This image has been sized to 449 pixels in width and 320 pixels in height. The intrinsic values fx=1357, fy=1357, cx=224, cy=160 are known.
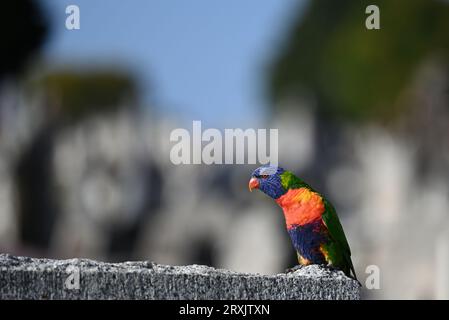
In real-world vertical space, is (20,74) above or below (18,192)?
above

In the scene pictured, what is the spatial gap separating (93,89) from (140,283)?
308 feet

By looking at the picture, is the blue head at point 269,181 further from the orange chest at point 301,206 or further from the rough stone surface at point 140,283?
the rough stone surface at point 140,283

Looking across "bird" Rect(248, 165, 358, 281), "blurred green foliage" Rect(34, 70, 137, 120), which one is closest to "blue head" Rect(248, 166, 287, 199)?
"bird" Rect(248, 165, 358, 281)

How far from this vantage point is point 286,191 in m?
7.95

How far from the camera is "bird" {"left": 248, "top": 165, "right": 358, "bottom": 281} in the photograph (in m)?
7.88

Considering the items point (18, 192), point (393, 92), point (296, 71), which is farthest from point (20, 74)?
point (296, 71)

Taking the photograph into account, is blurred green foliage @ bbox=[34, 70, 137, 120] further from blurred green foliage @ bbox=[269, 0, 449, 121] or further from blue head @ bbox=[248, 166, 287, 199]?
blue head @ bbox=[248, 166, 287, 199]

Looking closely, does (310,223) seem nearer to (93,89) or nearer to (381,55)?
(381,55)

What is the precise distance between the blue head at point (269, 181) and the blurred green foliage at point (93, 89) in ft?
276

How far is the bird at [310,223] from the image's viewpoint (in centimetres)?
788

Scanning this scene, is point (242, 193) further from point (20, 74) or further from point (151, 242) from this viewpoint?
point (20, 74)

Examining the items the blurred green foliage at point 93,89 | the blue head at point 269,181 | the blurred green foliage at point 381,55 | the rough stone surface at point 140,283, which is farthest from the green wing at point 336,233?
the blurred green foliage at point 93,89

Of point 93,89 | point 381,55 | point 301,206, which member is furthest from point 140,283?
point 93,89
